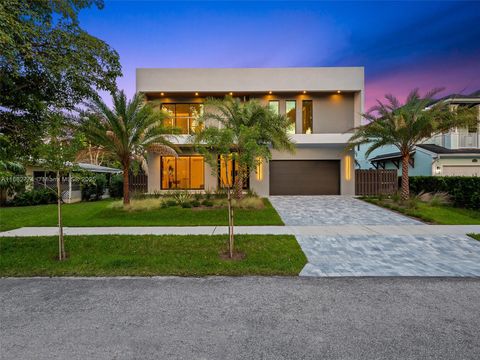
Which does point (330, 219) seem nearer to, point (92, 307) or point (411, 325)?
point (411, 325)

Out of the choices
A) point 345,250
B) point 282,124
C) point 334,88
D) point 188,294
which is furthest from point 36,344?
point 334,88

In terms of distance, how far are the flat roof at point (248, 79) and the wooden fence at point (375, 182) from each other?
19.8ft

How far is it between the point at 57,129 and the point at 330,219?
937 centimetres

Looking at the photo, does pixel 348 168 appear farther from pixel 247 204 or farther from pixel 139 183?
pixel 139 183

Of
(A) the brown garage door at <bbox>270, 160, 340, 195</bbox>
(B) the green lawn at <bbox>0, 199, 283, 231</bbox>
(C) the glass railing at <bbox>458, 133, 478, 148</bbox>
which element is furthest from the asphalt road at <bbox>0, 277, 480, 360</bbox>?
(C) the glass railing at <bbox>458, 133, 478, 148</bbox>

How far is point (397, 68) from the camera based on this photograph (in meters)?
26.8

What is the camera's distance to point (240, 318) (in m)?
3.21

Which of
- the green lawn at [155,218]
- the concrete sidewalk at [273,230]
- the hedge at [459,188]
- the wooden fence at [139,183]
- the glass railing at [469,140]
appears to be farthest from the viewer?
the glass railing at [469,140]

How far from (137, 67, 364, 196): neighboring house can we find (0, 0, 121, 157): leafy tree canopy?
989 cm

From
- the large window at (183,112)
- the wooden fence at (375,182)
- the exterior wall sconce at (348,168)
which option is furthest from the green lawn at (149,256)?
the wooden fence at (375,182)

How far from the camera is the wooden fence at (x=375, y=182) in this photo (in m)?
17.2

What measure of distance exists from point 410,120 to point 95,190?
67.7 feet

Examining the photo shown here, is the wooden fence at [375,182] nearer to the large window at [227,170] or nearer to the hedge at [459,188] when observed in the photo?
the hedge at [459,188]

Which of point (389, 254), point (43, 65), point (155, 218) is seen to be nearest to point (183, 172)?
point (155, 218)
